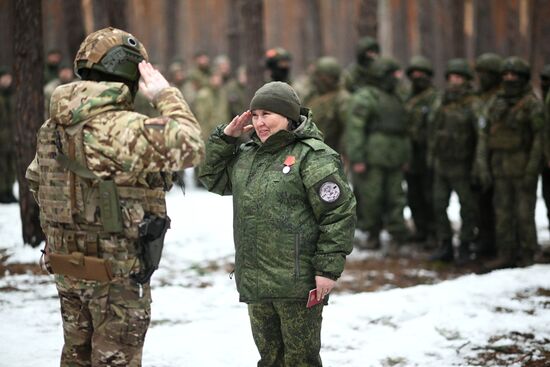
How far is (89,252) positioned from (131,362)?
63 centimetres

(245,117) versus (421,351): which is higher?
(245,117)

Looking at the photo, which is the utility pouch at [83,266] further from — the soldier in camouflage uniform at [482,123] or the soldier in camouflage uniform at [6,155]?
the soldier in camouflage uniform at [6,155]

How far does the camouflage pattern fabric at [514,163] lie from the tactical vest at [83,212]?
5.96m

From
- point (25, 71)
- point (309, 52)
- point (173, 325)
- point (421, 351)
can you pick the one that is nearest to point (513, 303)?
point (421, 351)

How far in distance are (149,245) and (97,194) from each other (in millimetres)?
389

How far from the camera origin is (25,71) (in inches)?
374

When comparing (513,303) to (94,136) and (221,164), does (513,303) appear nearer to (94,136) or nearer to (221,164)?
(221,164)

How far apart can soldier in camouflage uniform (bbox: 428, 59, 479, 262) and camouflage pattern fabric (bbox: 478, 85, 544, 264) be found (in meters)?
0.44

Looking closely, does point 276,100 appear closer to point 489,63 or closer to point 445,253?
point 489,63

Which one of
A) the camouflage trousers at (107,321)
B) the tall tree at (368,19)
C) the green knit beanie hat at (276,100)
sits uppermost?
the tall tree at (368,19)

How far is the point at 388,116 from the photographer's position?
1041cm

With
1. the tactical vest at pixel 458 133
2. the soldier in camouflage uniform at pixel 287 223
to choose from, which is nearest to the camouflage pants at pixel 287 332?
the soldier in camouflage uniform at pixel 287 223

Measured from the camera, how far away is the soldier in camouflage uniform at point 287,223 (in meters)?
4.28

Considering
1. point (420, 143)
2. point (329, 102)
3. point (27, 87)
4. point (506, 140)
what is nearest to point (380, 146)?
point (420, 143)
